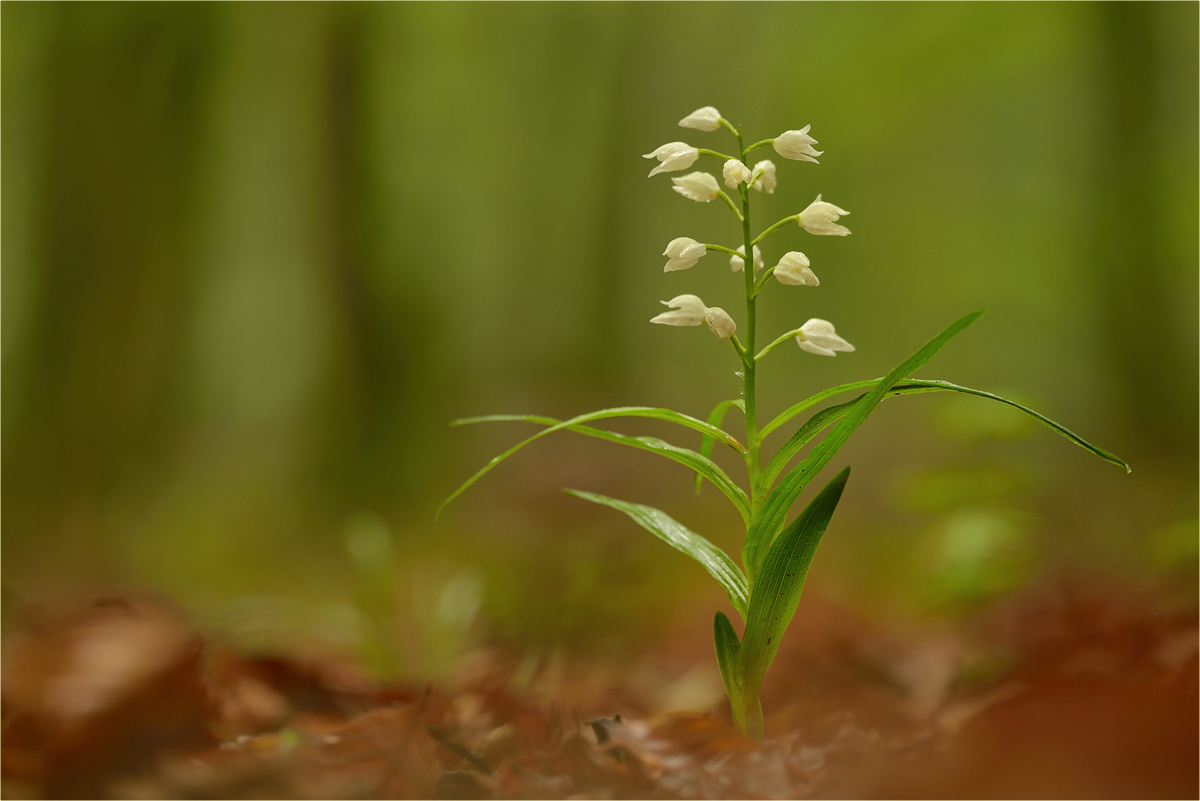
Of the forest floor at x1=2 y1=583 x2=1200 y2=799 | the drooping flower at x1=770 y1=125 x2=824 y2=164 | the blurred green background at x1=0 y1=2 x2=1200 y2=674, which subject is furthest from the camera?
the blurred green background at x1=0 y1=2 x2=1200 y2=674

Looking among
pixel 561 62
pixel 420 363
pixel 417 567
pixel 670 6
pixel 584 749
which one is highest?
pixel 670 6

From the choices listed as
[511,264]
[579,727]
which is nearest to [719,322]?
[579,727]

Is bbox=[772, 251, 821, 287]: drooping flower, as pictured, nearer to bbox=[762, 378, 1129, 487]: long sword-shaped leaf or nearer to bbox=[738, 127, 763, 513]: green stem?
bbox=[738, 127, 763, 513]: green stem

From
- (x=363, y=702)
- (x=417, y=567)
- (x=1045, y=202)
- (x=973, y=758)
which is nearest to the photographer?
(x=973, y=758)

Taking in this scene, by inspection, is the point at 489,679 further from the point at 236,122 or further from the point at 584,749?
the point at 236,122

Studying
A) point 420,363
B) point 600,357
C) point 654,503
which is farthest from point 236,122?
point 654,503

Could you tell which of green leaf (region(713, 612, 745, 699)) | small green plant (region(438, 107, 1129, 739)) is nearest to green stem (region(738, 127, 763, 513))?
small green plant (region(438, 107, 1129, 739))
